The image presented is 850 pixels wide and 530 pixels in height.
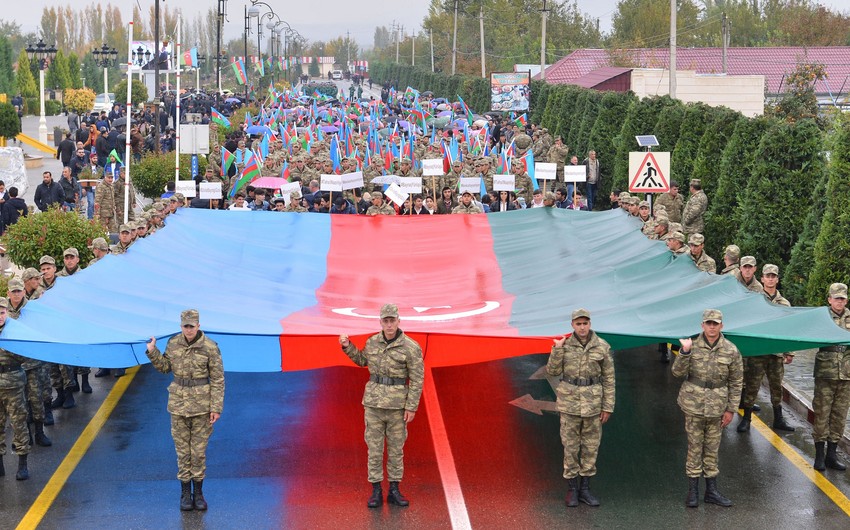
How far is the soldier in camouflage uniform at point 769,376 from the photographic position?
1230cm

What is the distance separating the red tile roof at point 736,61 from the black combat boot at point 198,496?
2232 inches

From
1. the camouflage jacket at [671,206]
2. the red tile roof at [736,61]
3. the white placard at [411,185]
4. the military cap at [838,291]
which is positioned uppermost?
the red tile roof at [736,61]

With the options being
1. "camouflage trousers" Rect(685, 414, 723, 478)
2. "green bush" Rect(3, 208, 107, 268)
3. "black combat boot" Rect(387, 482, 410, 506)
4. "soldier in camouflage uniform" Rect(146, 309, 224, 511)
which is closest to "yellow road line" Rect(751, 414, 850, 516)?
"camouflage trousers" Rect(685, 414, 723, 478)

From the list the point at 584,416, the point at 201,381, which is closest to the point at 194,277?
the point at 201,381

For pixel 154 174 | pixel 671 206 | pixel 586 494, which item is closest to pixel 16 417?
pixel 586 494

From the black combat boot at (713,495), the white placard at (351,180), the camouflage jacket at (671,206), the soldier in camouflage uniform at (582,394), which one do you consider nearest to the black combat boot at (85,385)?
the soldier in camouflage uniform at (582,394)

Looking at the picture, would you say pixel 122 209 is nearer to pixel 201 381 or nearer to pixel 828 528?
pixel 201 381

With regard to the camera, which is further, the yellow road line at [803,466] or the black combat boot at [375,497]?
the yellow road line at [803,466]

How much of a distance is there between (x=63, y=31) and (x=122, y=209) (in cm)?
16508

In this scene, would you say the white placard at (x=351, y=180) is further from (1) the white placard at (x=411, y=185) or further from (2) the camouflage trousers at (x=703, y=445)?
(2) the camouflage trousers at (x=703, y=445)

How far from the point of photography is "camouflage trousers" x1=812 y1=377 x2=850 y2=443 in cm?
1092

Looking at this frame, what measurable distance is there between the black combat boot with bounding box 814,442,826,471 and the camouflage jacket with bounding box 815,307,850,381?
1.99 feet

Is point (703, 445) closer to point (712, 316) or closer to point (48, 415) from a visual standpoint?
point (712, 316)

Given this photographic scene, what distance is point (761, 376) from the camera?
12508mm
